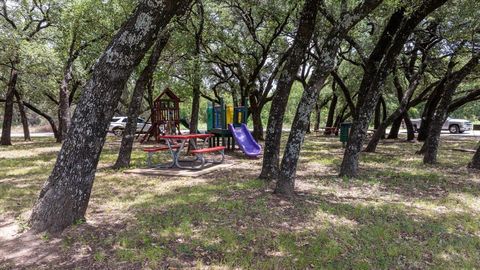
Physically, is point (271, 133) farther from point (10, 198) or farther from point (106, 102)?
point (10, 198)

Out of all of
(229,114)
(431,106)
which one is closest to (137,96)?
(229,114)

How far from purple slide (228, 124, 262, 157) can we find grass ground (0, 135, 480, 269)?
12.5 feet

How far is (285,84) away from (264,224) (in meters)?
2.76

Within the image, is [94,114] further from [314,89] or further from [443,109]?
[443,109]

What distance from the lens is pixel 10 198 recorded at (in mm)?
5773

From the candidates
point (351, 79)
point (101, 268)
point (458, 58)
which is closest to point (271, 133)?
point (101, 268)

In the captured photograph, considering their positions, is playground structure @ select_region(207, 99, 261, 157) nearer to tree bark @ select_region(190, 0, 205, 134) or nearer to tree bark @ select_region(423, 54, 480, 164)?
tree bark @ select_region(190, 0, 205, 134)

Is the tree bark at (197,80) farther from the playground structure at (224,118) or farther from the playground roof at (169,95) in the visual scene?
the playground roof at (169,95)

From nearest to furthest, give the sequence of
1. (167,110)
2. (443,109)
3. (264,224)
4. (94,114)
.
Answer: (94,114), (264,224), (443,109), (167,110)

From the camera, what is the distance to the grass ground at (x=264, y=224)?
366cm

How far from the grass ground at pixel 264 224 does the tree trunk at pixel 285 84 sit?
0.56 metres

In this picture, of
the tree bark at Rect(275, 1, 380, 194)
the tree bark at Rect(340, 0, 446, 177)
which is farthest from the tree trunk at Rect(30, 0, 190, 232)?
the tree bark at Rect(340, 0, 446, 177)

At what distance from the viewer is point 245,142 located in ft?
39.0

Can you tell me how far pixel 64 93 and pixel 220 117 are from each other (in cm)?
697
